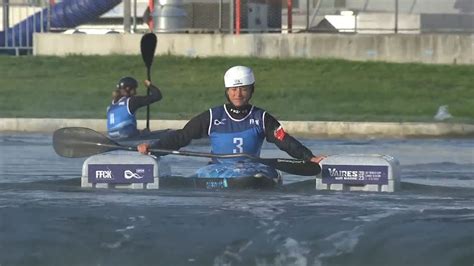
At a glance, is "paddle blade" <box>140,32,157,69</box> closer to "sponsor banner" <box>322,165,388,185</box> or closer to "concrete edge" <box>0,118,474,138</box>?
"concrete edge" <box>0,118,474,138</box>

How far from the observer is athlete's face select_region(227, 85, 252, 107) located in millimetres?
16031

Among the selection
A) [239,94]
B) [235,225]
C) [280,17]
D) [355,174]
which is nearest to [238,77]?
[239,94]

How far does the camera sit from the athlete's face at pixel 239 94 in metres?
16.0

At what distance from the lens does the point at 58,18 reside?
126 ft

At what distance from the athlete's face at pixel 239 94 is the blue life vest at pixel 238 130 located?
8.0 inches

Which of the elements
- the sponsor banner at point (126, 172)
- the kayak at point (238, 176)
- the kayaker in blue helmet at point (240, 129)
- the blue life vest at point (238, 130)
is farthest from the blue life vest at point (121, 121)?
the blue life vest at point (238, 130)

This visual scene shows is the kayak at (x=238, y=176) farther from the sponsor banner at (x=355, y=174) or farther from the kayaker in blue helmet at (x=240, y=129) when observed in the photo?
the sponsor banner at (x=355, y=174)

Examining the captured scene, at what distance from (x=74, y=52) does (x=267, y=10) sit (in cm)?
441

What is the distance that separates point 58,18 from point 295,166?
22943 millimetres

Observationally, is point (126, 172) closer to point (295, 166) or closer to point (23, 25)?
point (295, 166)

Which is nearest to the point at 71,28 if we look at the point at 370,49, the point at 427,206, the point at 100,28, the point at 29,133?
the point at 100,28

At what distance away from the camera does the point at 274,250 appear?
13.4 metres

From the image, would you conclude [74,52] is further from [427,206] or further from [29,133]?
[427,206]

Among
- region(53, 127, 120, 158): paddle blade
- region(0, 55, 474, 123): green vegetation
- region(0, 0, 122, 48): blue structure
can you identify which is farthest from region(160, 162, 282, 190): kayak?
region(0, 0, 122, 48): blue structure
